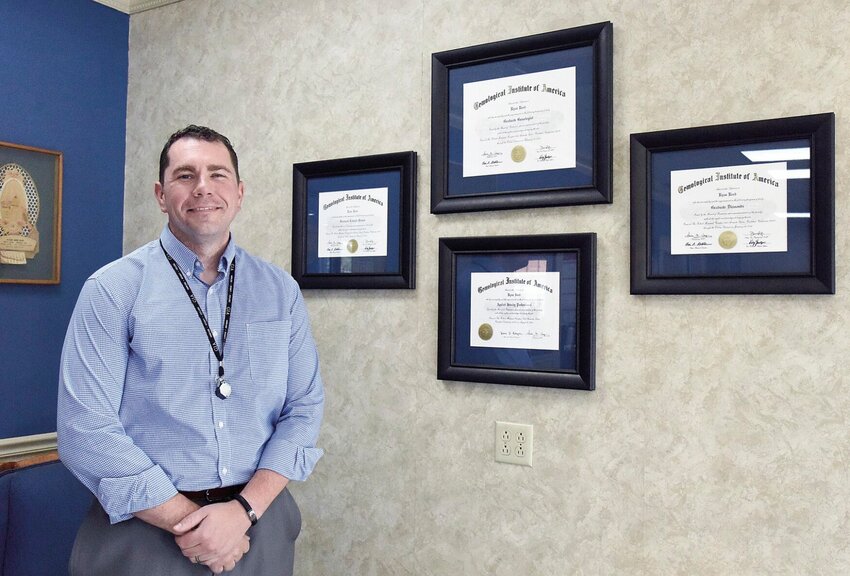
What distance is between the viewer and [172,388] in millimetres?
1652

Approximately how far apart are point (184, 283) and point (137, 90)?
144 cm

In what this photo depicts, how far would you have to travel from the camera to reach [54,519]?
6.90ft

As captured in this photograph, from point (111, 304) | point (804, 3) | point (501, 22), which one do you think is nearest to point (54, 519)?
point (111, 304)

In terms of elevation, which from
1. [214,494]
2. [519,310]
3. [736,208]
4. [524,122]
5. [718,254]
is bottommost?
[214,494]

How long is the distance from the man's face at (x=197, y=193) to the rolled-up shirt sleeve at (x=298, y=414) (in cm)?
30

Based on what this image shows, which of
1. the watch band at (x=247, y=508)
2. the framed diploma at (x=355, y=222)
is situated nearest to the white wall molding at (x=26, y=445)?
the framed diploma at (x=355, y=222)

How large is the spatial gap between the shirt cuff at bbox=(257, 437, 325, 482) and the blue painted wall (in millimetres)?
1241

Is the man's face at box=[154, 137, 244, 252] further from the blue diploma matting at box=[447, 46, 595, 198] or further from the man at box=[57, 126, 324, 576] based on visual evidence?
the blue diploma matting at box=[447, 46, 595, 198]

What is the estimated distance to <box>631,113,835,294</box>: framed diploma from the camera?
1.58 metres

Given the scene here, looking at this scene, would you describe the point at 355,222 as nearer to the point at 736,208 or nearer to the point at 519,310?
the point at 519,310

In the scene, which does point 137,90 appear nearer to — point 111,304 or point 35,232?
point 35,232

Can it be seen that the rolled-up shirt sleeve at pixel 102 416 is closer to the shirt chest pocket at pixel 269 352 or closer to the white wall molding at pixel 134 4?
the shirt chest pocket at pixel 269 352

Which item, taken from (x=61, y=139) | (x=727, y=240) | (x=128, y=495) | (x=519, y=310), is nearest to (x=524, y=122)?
(x=519, y=310)

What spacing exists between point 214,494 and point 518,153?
1177 mm
